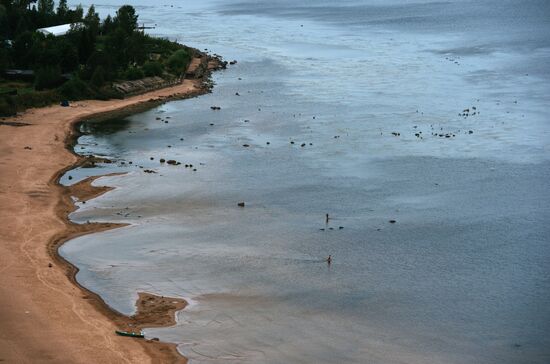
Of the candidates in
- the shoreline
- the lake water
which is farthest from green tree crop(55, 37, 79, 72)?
the shoreline

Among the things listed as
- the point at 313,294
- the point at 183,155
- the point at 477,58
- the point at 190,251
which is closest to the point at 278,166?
the point at 183,155

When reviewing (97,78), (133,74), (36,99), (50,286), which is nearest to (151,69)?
(133,74)

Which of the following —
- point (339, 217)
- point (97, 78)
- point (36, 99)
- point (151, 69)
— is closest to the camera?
point (339, 217)

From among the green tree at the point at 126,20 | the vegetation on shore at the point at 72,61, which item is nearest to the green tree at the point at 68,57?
the vegetation on shore at the point at 72,61

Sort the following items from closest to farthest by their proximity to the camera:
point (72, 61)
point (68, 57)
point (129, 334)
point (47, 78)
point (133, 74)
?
point (129, 334)
point (47, 78)
point (68, 57)
point (72, 61)
point (133, 74)

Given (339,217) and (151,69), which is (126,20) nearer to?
(151,69)

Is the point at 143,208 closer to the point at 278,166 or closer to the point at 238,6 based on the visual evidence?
the point at 278,166
